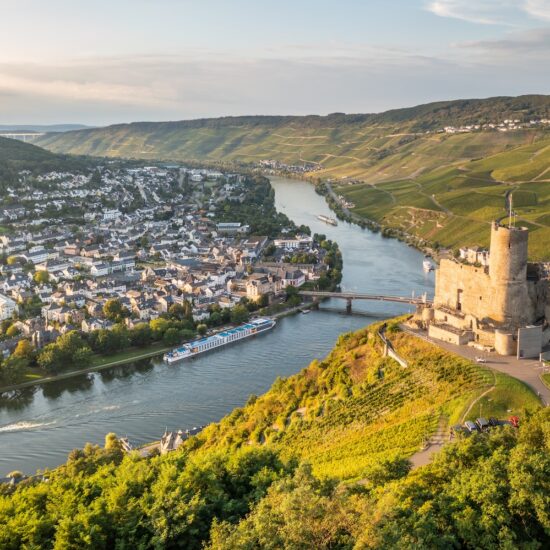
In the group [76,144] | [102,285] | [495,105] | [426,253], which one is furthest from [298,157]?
[102,285]

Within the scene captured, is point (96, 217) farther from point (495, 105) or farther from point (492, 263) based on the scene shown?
point (495, 105)

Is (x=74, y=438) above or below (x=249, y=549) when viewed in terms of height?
below

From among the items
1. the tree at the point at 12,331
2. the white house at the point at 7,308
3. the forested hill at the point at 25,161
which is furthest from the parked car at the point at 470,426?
the forested hill at the point at 25,161

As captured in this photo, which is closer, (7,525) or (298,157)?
(7,525)

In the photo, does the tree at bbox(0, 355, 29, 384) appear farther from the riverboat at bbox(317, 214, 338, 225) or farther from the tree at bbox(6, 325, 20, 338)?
the riverboat at bbox(317, 214, 338, 225)

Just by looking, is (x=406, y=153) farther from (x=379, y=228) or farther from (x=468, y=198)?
(x=379, y=228)

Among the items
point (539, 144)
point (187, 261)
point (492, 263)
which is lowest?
point (187, 261)
